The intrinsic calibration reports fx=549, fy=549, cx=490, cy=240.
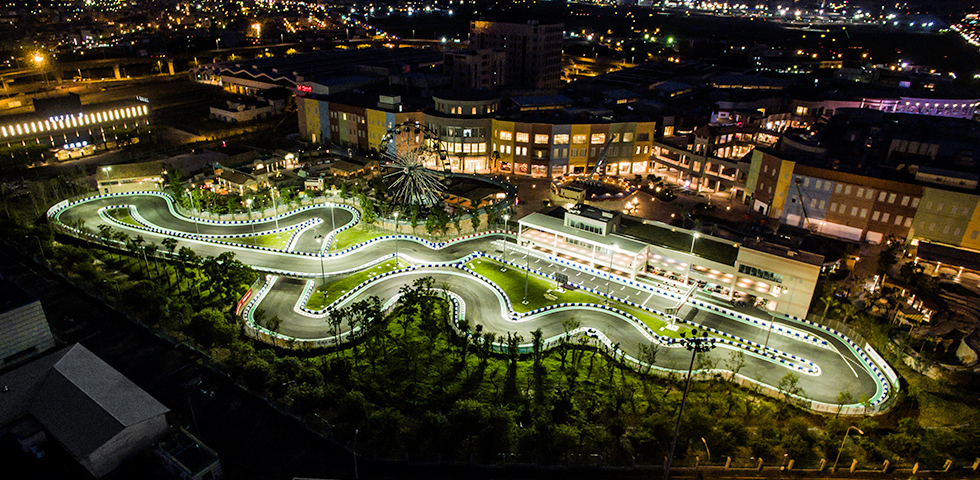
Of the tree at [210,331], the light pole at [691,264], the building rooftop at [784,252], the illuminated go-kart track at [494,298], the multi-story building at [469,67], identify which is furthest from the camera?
the multi-story building at [469,67]

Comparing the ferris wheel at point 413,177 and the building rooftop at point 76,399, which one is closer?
the building rooftop at point 76,399

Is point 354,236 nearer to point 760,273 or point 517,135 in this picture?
point 517,135

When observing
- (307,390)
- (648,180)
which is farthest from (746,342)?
(648,180)

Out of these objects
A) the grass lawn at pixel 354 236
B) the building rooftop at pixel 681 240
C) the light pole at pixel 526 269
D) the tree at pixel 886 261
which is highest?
the building rooftop at pixel 681 240

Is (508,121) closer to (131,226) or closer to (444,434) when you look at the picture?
(131,226)

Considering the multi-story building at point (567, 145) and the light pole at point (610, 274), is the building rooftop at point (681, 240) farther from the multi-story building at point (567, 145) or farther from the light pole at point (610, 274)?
the multi-story building at point (567, 145)

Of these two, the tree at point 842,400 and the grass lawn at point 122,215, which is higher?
the tree at point 842,400

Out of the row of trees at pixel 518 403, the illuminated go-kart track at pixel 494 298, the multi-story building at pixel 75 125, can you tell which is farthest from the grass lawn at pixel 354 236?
the multi-story building at pixel 75 125

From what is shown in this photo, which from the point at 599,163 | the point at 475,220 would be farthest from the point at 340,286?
the point at 599,163
